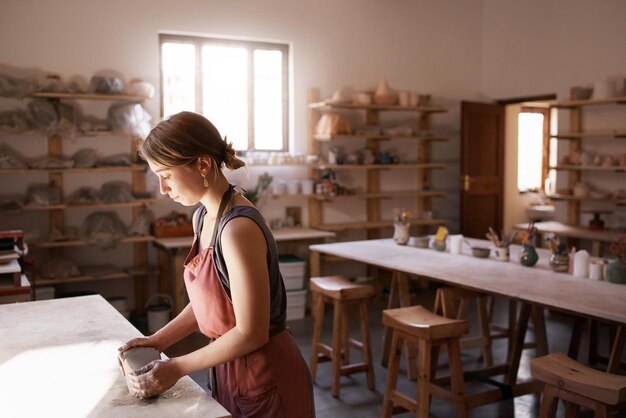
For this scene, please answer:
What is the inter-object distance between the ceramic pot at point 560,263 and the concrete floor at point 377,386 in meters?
0.86

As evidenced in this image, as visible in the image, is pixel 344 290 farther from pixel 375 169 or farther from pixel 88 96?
pixel 375 169

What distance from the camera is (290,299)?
629 cm

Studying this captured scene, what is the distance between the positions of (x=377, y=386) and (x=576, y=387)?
6.18 feet

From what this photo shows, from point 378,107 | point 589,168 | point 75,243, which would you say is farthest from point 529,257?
point 75,243

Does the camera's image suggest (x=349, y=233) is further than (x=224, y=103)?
Yes

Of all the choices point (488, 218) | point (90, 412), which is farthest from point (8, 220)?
point (488, 218)

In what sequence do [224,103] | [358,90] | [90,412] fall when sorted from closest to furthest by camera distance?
[90,412] → [224,103] → [358,90]

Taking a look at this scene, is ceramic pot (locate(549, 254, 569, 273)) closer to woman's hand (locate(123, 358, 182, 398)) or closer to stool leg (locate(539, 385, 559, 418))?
stool leg (locate(539, 385, 559, 418))

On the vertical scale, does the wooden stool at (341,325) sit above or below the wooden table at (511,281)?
below

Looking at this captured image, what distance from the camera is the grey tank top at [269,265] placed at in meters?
1.72

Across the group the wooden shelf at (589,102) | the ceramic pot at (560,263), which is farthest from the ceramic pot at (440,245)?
the wooden shelf at (589,102)

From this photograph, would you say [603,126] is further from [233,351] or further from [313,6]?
[233,351]

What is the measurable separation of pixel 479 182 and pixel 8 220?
16.6 feet

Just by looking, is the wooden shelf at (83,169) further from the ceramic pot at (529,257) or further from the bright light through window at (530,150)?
the bright light through window at (530,150)
